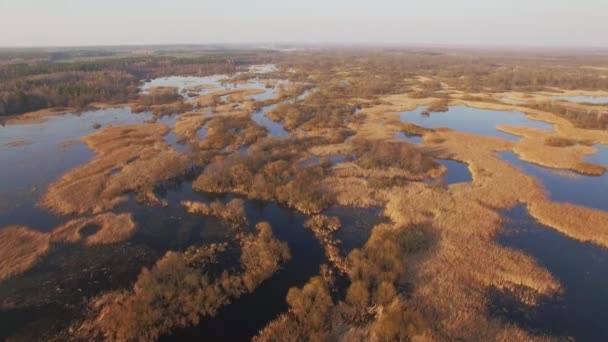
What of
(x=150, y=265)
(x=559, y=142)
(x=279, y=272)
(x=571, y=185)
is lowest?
(x=279, y=272)

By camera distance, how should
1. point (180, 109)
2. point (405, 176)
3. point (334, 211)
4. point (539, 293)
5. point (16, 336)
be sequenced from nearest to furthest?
1. point (16, 336)
2. point (539, 293)
3. point (334, 211)
4. point (405, 176)
5. point (180, 109)

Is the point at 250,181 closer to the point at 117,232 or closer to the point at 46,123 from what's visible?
the point at 117,232

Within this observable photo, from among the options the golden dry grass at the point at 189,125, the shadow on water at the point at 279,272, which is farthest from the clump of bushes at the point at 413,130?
the golden dry grass at the point at 189,125

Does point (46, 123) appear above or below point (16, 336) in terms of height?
above

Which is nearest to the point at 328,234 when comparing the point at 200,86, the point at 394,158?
the point at 394,158

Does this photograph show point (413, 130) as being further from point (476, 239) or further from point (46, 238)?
point (46, 238)

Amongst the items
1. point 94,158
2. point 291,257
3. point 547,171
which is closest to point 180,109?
point 94,158

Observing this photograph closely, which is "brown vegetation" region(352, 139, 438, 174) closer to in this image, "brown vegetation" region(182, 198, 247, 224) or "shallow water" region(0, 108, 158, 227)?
"brown vegetation" region(182, 198, 247, 224)
